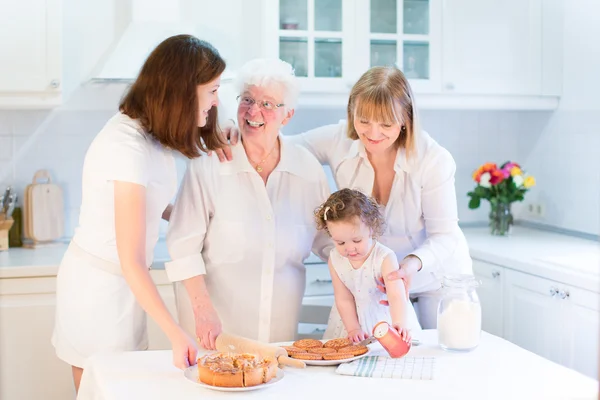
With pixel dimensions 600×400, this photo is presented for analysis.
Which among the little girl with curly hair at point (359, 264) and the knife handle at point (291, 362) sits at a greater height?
the little girl with curly hair at point (359, 264)

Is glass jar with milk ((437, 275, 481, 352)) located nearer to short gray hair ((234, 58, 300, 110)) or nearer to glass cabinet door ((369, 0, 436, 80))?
short gray hair ((234, 58, 300, 110))

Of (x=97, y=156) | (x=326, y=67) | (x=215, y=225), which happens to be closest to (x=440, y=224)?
(x=215, y=225)

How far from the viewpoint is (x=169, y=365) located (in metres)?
1.81

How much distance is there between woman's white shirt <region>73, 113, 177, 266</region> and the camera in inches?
75.9

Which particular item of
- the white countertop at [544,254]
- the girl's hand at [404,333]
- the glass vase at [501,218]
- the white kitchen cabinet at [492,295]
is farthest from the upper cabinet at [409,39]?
the girl's hand at [404,333]

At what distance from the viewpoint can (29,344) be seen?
309cm

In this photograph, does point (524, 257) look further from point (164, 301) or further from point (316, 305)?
point (164, 301)

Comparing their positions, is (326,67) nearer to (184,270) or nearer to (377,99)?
(377,99)

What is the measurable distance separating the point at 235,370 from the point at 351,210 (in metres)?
0.58

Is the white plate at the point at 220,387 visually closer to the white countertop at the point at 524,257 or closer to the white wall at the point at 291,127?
the white countertop at the point at 524,257

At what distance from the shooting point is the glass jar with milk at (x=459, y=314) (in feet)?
6.30

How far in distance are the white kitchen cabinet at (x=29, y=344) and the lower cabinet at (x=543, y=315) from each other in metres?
1.71

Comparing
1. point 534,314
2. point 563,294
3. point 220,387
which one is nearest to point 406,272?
point 220,387

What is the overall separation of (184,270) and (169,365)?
41 centimetres
